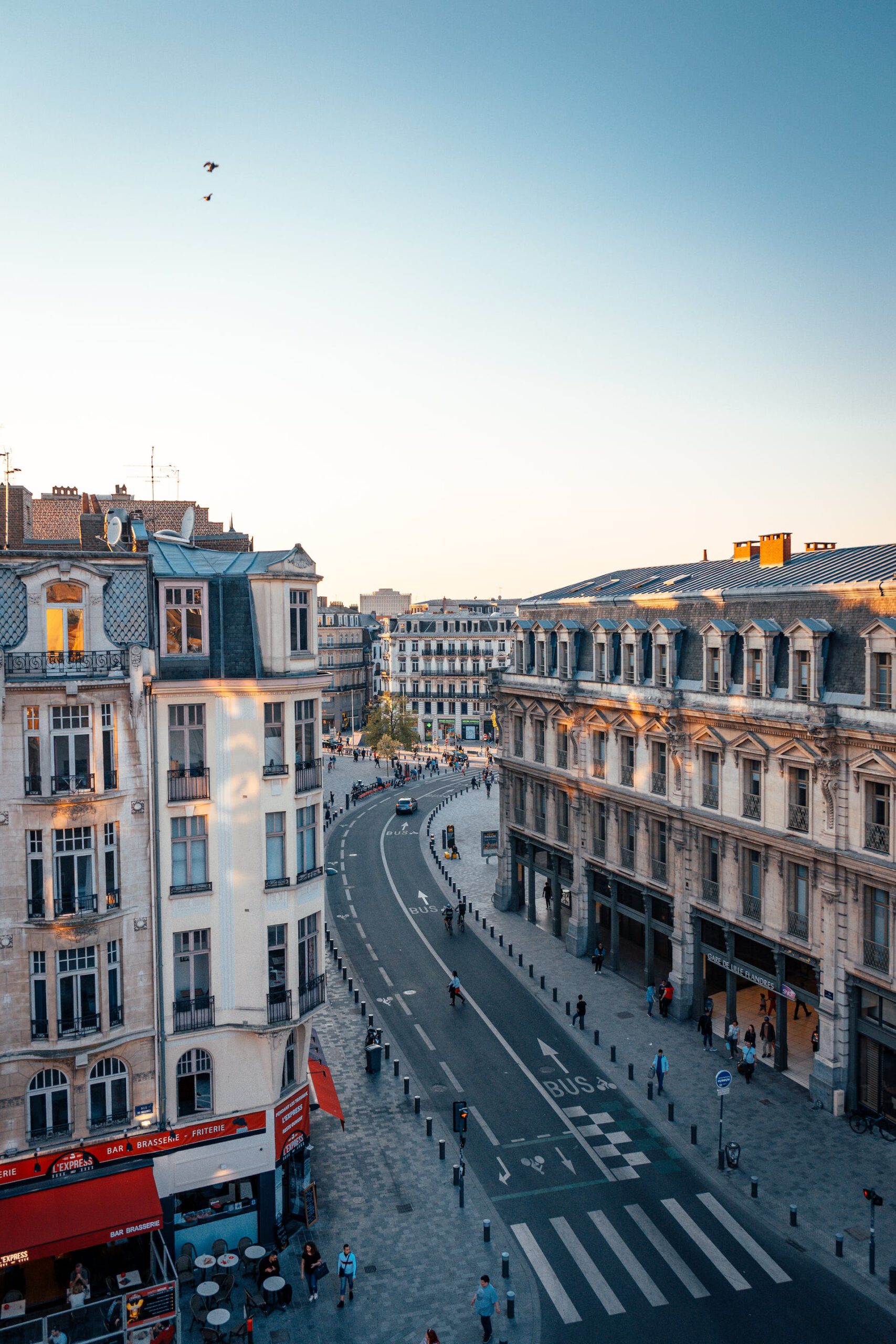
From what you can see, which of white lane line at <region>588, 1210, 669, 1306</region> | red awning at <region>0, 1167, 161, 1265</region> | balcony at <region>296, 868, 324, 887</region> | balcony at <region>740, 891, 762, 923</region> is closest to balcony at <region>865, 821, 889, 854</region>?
balcony at <region>740, 891, 762, 923</region>

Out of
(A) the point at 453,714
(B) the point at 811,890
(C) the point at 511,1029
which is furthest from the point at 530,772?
(A) the point at 453,714

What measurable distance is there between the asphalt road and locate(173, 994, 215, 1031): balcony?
9.83m

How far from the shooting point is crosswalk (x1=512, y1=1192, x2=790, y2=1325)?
74.7 ft

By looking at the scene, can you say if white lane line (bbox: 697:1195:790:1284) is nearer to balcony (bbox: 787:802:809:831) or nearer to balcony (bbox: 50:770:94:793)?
balcony (bbox: 787:802:809:831)

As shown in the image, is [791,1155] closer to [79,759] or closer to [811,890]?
[811,890]

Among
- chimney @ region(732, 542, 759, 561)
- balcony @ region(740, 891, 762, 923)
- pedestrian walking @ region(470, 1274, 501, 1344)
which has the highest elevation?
chimney @ region(732, 542, 759, 561)

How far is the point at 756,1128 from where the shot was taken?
98.9 feet

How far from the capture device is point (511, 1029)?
38031 millimetres

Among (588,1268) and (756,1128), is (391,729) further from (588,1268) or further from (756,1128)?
(588,1268)

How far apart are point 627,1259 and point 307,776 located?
578 inches

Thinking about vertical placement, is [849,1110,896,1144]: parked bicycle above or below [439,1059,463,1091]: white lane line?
above

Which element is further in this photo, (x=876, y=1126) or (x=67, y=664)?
(x=876, y=1126)

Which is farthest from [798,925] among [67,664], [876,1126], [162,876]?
[67,664]

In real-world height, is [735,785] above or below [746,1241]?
above
